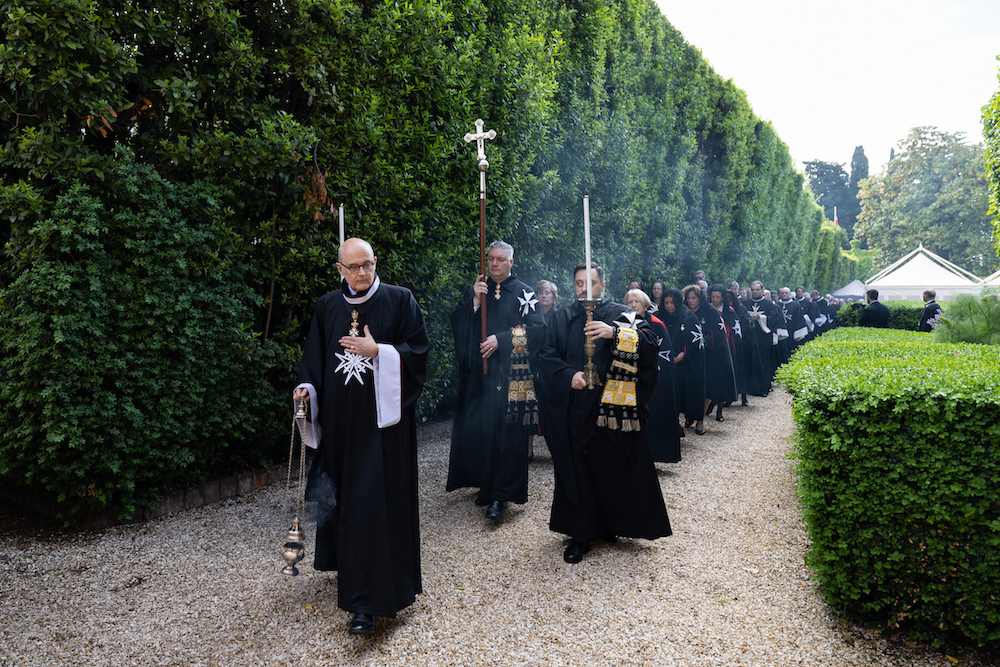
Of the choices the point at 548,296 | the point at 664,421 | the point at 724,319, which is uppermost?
the point at 548,296

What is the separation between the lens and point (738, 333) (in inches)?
458

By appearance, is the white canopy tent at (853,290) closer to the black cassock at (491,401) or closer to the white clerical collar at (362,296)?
the black cassock at (491,401)

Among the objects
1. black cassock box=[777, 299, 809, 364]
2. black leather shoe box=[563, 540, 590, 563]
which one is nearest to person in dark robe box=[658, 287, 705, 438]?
black leather shoe box=[563, 540, 590, 563]

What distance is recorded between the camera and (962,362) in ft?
14.6

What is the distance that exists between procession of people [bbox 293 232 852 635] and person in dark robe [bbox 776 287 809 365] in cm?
918

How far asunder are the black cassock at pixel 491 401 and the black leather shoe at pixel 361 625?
6.91 ft

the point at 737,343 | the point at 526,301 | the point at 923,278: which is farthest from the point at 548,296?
the point at 923,278

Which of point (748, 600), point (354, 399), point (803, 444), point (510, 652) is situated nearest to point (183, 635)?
point (354, 399)

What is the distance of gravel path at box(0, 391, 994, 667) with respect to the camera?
333cm

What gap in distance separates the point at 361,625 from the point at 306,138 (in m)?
4.18

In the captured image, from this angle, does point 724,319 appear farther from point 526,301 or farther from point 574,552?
point 574,552

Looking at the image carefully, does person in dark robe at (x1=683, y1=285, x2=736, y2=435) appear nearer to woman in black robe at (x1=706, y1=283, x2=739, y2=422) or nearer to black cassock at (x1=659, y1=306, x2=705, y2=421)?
woman in black robe at (x1=706, y1=283, x2=739, y2=422)

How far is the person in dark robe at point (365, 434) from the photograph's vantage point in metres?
3.45

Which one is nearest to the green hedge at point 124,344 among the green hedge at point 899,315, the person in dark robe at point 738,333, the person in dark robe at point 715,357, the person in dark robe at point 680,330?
the person in dark robe at point 680,330
